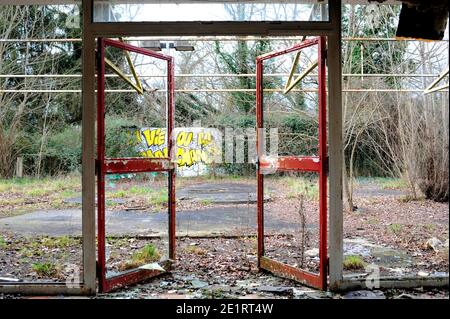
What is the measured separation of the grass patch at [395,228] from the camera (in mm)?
4590

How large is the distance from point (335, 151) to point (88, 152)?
6.31ft

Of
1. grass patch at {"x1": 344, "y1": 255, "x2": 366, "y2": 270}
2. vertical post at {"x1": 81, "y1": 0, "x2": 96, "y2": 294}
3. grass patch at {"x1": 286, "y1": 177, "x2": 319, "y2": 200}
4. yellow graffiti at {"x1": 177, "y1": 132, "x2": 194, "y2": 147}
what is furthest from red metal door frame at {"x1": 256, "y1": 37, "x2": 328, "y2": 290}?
yellow graffiti at {"x1": 177, "y1": 132, "x2": 194, "y2": 147}

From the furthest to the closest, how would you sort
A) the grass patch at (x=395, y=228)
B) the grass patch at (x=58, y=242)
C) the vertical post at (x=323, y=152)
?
the grass patch at (x=395, y=228), the grass patch at (x=58, y=242), the vertical post at (x=323, y=152)

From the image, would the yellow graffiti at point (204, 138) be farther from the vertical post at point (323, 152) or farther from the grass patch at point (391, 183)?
the vertical post at point (323, 152)

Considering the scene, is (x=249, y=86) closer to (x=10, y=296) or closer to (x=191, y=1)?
(x=191, y=1)

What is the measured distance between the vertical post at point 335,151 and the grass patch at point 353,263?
26 centimetres

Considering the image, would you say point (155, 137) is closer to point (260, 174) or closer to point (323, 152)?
point (260, 174)

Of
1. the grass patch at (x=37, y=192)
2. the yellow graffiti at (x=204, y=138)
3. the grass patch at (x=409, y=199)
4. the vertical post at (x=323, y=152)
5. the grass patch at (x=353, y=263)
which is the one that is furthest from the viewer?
the yellow graffiti at (x=204, y=138)

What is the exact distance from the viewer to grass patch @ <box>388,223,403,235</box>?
4.59 metres

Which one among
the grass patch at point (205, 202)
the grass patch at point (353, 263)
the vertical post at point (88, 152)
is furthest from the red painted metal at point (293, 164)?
the grass patch at point (205, 202)

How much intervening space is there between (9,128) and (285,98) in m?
3.46

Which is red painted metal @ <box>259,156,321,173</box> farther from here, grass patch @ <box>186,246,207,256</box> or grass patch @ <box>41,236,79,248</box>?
grass patch @ <box>41,236,79,248</box>

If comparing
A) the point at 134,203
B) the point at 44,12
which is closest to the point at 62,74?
the point at 44,12

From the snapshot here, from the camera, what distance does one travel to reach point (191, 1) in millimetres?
3104
